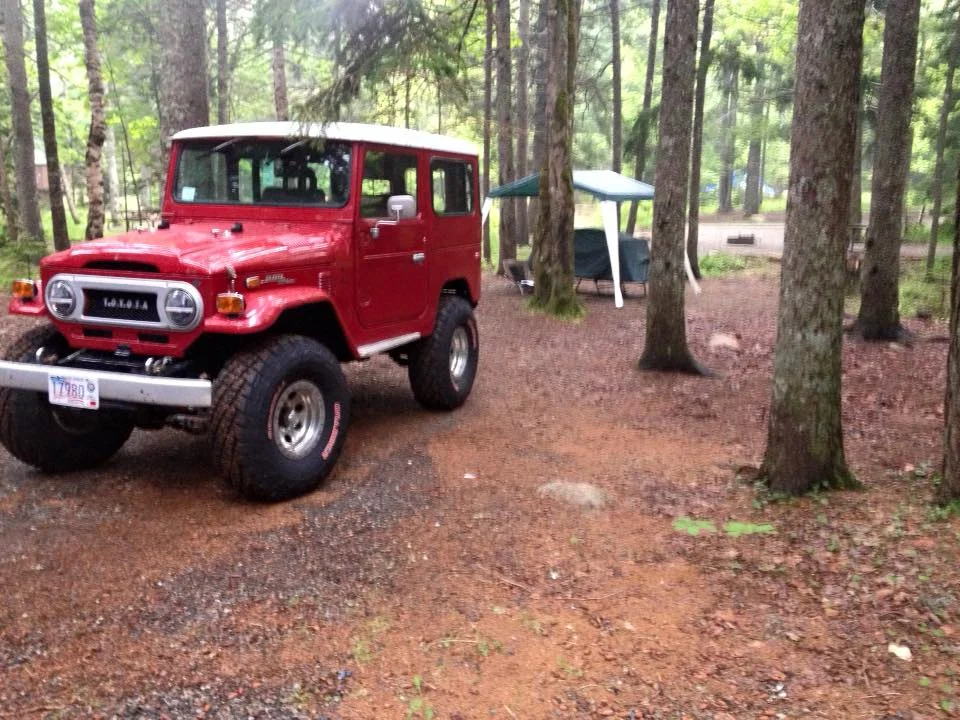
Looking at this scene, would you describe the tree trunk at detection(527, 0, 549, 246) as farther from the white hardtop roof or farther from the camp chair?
the white hardtop roof

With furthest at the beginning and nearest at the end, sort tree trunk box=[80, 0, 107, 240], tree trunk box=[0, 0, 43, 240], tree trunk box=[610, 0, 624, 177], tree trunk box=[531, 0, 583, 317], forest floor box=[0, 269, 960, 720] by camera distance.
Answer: tree trunk box=[610, 0, 624, 177]
tree trunk box=[0, 0, 43, 240]
tree trunk box=[80, 0, 107, 240]
tree trunk box=[531, 0, 583, 317]
forest floor box=[0, 269, 960, 720]

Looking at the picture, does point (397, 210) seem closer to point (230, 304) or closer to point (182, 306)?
point (230, 304)

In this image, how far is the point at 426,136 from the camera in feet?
22.7

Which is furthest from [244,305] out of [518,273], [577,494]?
[518,273]

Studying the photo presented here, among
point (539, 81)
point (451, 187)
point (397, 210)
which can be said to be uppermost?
point (539, 81)

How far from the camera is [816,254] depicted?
4.76m

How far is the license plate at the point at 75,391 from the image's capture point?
15.1 feet

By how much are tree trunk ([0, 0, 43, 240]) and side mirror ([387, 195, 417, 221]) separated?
15486mm

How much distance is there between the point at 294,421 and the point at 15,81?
54.3 ft

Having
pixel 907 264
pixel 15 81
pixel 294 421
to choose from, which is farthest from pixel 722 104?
pixel 294 421

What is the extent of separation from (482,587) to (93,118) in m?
12.9

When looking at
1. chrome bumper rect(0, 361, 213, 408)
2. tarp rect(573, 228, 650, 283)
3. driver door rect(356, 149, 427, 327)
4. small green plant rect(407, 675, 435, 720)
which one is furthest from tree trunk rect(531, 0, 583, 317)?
small green plant rect(407, 675, 435, 720)

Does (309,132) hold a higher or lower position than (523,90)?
lower

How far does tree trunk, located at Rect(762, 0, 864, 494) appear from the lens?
4.60m
